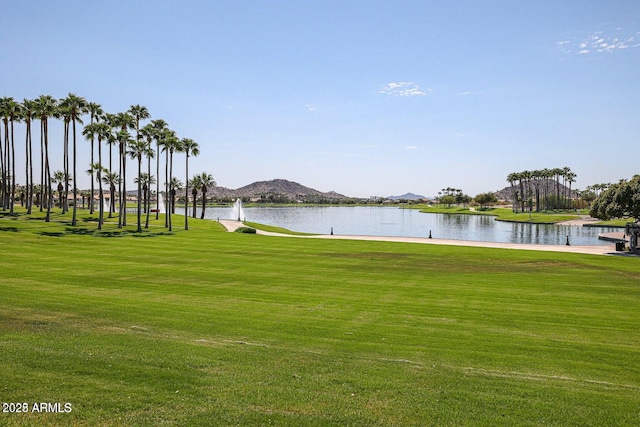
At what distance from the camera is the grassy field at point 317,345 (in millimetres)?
9062

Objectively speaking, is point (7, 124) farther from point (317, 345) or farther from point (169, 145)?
point (317, 345)

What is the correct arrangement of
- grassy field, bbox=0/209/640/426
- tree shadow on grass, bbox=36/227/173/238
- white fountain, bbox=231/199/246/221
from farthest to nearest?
1. white fountain, bbox=231/199/246/221
2. tree shadow on grass, bbox=36/227/173/238
3. grassy field, bbox=0/209/640/426

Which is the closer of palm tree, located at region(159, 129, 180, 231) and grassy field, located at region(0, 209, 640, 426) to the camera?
grassy field, located at region(0, 209, 640, 426)

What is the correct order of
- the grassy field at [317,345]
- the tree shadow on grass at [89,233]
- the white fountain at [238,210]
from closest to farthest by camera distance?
the grassy field at [317,345], the tree shadow on grass at [89,233], the white fountain at [238,210]

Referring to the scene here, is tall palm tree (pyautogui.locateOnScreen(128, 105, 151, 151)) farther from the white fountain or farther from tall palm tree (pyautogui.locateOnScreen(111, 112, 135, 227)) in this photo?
the white fountain

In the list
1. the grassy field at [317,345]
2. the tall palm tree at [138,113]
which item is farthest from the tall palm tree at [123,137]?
the grassy field at [317,345]

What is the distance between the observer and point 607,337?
1556 centimetres

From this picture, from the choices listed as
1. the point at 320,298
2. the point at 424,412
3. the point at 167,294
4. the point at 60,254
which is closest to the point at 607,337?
the point at 424,412

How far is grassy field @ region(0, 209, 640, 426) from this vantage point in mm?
9062

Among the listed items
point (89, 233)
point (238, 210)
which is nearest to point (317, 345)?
point (89, 233)

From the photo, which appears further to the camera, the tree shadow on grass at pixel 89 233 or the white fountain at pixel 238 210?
the white fountain at pixel 238 210

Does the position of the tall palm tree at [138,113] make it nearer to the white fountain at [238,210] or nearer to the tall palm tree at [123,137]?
the tall palm tree at [123,137]

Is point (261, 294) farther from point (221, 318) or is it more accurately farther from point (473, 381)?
point (473, 381)

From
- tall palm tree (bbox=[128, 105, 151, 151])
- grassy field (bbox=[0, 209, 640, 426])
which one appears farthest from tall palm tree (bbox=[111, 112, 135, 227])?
grassy field (bbox=[0, 209, 640, 426])
